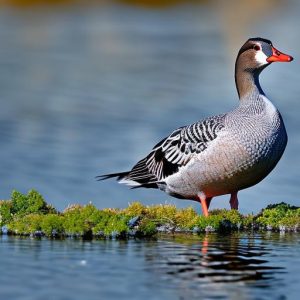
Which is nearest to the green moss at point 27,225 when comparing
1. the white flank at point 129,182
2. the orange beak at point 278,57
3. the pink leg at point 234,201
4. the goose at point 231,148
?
the goose at point 231,148

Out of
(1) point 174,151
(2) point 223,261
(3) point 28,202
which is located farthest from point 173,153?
(2) point 223,261

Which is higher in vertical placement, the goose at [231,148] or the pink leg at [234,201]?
the goose at [231,148]

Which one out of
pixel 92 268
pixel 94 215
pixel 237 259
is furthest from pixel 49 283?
pixel 94 215

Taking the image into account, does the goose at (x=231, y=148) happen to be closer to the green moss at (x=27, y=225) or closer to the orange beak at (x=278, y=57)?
the orange beak at (x=278, y=57)

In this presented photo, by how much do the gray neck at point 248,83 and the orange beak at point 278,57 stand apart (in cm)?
44

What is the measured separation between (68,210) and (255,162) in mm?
4107

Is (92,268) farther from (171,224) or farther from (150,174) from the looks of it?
(150,174)

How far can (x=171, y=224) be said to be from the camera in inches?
806

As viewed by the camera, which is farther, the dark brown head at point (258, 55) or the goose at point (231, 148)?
the dark brown head at point (258, 55)

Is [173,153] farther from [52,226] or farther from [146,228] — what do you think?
[52,226]

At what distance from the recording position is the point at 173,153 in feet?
73.0

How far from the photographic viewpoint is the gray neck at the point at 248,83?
22094mm

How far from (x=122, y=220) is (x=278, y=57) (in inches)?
235

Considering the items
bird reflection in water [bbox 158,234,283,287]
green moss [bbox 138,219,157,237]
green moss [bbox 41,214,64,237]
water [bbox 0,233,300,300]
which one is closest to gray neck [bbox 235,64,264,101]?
bird reflection in water [bbox 158,234,283,287]
